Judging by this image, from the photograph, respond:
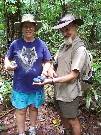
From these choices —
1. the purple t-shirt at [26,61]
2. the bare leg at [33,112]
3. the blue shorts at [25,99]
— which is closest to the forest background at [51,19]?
the bare leg at [33,112]

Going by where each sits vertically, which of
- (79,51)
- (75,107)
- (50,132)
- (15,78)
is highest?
(79,51)

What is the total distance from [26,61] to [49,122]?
1.56m

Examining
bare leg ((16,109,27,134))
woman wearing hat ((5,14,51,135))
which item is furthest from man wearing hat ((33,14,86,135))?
bare leg ((16,109,27,134))

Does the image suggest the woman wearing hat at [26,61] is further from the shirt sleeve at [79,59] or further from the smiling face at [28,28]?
the shirt sleeve at [79,59]

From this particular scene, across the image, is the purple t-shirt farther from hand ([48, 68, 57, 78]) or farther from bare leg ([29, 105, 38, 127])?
bare leg ([29, 105, 38, 127])

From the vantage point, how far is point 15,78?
2984 millimetres

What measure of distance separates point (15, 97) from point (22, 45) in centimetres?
75

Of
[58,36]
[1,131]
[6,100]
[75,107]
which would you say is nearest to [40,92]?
[75,107]

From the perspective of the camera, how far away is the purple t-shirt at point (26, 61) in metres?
2.89

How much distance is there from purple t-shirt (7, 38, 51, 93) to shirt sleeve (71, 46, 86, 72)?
1.85 feet

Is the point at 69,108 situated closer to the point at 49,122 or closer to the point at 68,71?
the point at 68,71

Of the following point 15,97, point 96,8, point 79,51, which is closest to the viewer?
point 79,51

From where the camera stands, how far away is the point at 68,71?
8.87 feet

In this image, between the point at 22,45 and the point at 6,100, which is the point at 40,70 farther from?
the point at 6,100
